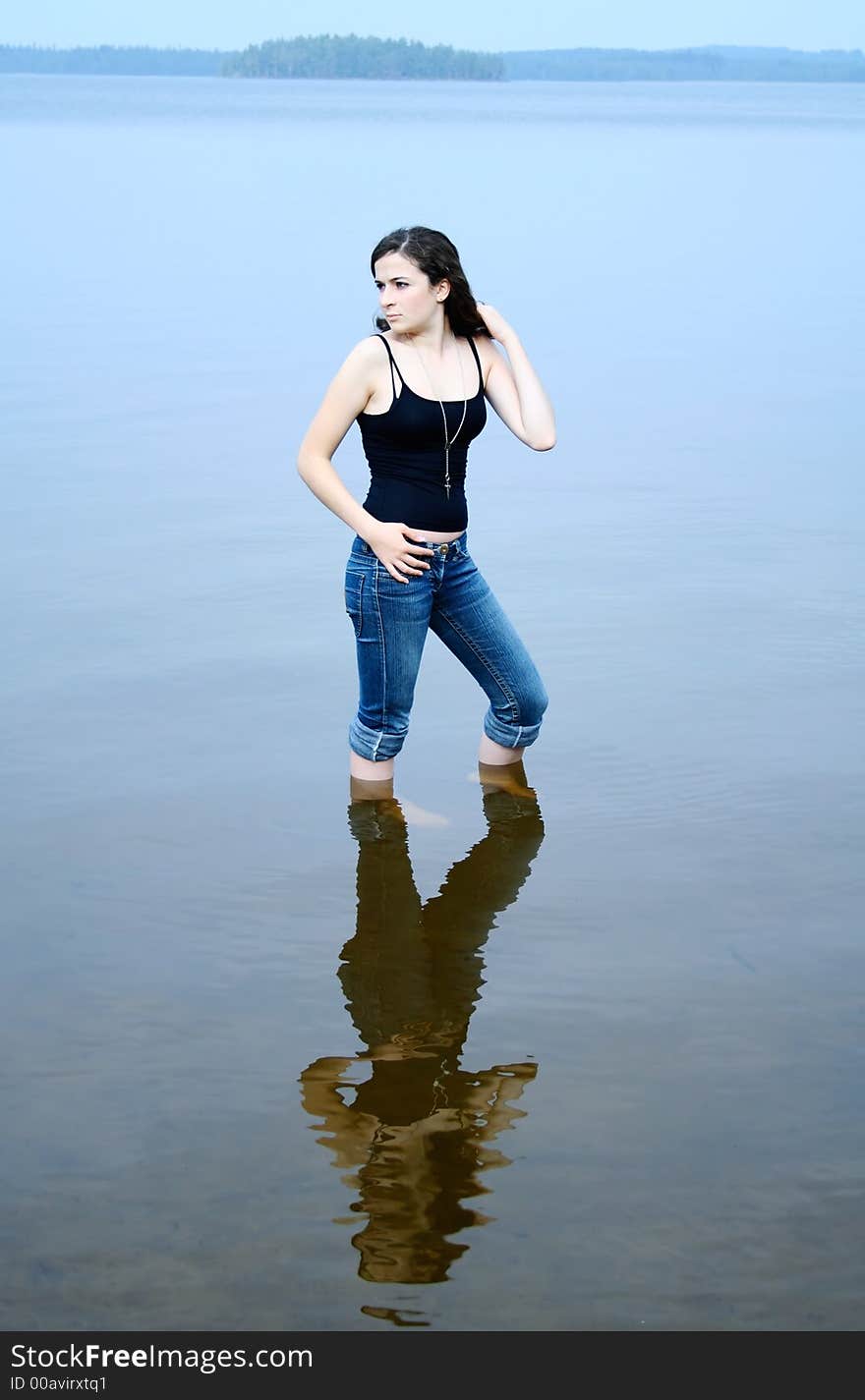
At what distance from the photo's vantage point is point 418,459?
5152mm

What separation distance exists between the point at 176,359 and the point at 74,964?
11.6 m

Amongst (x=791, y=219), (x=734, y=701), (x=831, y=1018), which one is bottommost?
(x=831, y=1018)

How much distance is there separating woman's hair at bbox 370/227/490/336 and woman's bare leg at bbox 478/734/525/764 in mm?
1609

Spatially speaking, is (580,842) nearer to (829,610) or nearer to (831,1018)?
(831,1018)

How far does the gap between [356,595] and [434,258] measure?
1.05m

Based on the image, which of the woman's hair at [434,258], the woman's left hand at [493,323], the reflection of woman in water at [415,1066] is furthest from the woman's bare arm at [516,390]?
the reflection of woman in water at [415,1066]

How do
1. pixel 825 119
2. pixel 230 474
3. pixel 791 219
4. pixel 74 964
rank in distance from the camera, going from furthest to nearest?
pixel 825 119 < pixel 791 219 < pixel 230 474 < pixel 74 964

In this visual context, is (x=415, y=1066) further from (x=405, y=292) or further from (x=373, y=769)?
(x=405, y=292)

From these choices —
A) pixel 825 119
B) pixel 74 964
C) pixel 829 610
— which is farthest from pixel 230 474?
pixel 825 119

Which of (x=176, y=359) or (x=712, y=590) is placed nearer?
(x=712, y=590)

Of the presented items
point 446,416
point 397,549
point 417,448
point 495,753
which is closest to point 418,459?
point 417,448

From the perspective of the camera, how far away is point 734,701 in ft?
22.5

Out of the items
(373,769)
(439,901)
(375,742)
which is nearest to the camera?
(439,901)
